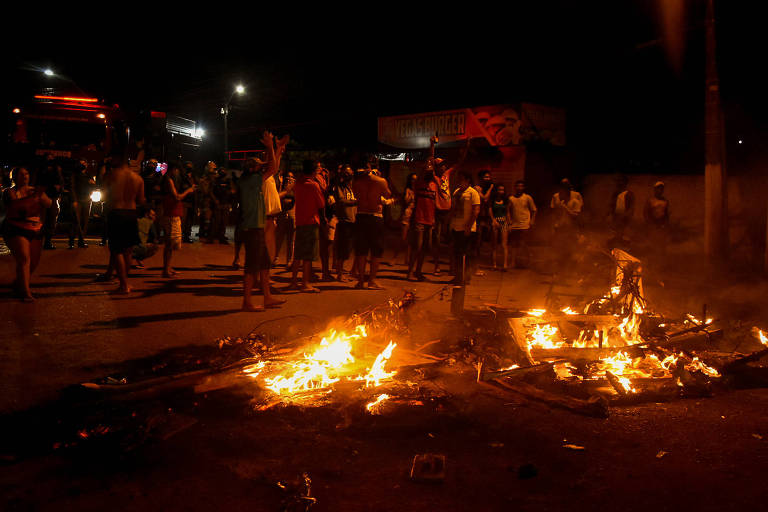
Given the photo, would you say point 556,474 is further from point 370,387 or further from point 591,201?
point 591,201

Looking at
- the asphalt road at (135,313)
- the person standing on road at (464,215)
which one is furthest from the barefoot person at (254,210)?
the person standing on road at (464,215)

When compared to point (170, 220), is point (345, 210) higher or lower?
higher

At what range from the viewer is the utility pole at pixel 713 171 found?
13.3m

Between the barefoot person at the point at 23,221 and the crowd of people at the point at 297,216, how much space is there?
13 mm

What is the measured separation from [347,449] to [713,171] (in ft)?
39.4

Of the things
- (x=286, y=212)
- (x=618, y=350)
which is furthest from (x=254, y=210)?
(x=618, y=350)

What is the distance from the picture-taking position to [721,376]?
5730 millimetres

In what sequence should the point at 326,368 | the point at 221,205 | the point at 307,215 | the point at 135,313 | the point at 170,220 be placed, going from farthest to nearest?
the point at 221,205, the point at 170,220, the point at 307,215, the point at 135,313, the point at 326,368

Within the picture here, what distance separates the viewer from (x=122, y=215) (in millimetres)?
8727

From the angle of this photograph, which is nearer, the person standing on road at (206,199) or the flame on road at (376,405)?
the flame on road at (376,405)

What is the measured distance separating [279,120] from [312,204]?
107 feet

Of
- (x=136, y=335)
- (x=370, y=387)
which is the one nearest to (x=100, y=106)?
(x=136, y=335)

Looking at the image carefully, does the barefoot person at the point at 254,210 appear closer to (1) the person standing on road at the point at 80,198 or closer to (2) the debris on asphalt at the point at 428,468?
(2) the debris on asphalt at the point at 428,468

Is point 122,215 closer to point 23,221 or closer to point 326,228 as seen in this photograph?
point 23,221
